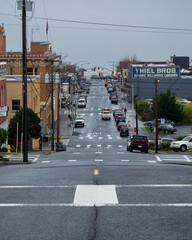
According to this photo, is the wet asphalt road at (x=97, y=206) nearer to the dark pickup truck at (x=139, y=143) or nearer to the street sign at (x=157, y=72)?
the dark pickup truck at (x=139, y=143)

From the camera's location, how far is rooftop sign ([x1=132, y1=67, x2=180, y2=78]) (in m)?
A: 126

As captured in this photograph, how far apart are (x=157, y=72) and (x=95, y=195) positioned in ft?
387

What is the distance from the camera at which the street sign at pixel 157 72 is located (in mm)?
125938

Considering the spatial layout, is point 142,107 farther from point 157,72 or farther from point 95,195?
point 95,195

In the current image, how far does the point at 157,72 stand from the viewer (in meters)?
127

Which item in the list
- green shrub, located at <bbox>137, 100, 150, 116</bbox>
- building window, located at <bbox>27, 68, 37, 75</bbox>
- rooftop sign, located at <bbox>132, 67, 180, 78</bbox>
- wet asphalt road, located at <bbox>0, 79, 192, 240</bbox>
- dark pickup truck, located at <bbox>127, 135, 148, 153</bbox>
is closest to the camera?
wet asphalt road, located at <bbox>0, 79, 192, 240</bbox>

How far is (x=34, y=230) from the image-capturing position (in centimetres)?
805

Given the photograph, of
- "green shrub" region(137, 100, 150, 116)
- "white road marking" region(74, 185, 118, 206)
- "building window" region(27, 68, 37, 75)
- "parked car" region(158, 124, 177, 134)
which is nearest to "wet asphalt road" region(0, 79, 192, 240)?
"white road marking" region(74, 185, 118, 206)

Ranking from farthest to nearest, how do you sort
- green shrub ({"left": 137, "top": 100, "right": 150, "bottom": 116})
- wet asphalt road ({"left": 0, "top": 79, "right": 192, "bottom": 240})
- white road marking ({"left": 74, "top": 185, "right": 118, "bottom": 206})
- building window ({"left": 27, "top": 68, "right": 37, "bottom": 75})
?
→ green shrub ({"left": 137, "top": 100, "right": 150, "bottom": 116})
building window ({"left": 27, "top": 68, "right": 37, "bottom": 75})
white road marking ({"left": 74, "top": 185, "right": 118, "bottom": 206})
wet asphalt road ({"left": 0, "top": 79, "right": 192, "bottom": 240})

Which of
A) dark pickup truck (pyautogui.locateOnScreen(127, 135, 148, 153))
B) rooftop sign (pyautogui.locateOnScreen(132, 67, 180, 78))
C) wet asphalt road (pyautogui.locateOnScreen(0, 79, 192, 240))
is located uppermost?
rooftop sign (pyautogui.locateOnScreen(132, 67, 180, 78))

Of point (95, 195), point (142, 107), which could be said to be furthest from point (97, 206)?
point (142, 107)

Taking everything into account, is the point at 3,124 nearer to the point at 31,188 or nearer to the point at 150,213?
the point at 31,188

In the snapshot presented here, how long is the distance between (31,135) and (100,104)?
7368cm

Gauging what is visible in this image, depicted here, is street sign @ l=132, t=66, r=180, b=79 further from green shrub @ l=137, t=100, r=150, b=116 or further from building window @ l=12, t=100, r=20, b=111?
building window @ l=12, t=100, r=20, b=111
